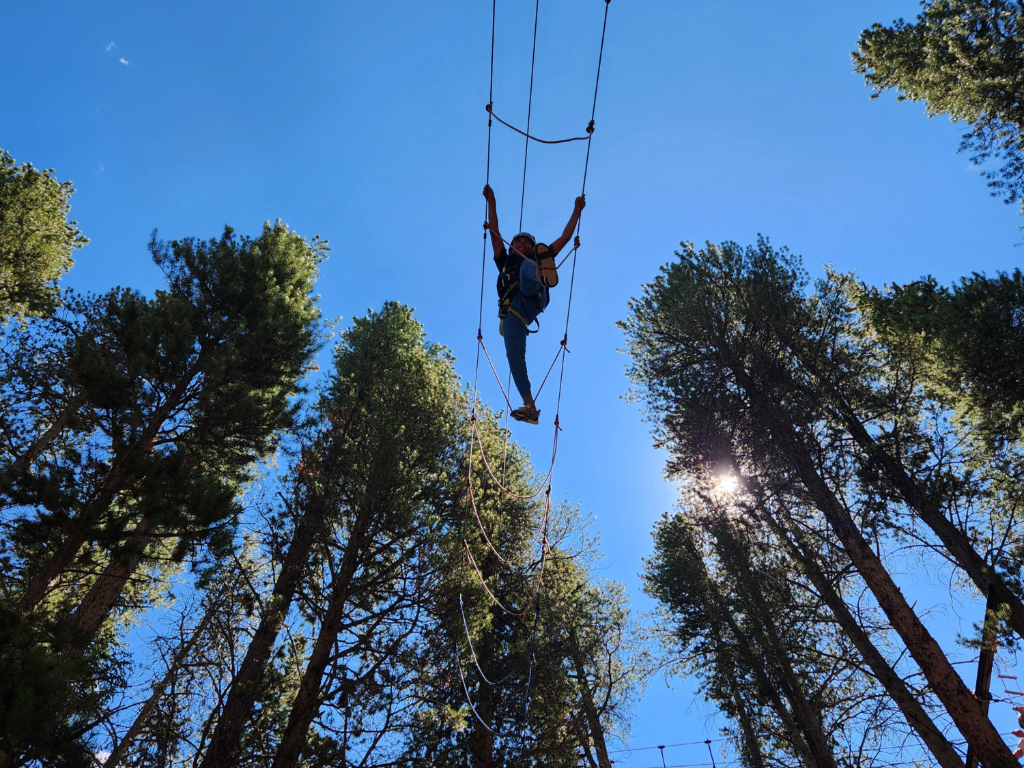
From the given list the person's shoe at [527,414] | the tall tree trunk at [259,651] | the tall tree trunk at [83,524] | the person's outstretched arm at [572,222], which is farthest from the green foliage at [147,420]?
the person's outstretched arm at [572,222]

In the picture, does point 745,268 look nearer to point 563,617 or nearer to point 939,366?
point 939,366

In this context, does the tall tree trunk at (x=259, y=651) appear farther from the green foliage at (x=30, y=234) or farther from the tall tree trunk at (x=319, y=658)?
the green foliage at (x=30, y=234)

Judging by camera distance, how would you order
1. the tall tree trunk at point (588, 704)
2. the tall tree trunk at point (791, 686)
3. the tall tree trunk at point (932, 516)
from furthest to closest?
the tall tree trunk at point (588, 704), the tall tree trunk at point (791, 686), the tall tree trunk at point (932, 516)

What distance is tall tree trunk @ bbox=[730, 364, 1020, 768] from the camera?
20.9ft

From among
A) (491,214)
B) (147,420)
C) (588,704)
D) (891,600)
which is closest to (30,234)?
(147,420)

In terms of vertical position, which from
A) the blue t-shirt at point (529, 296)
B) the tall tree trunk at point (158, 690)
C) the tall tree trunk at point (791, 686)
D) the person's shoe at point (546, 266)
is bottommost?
the tall tree trunk at point (158, 690)

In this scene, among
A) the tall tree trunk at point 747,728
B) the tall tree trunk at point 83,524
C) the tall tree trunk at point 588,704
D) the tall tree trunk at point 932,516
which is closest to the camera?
the tall tree trunk at point 83,524

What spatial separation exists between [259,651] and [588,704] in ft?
26.6

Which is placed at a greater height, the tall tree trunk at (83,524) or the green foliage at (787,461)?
the green foliage at (787,461)

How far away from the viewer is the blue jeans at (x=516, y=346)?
6164 millimetres

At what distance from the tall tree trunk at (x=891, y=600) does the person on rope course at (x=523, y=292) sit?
5.32 meters

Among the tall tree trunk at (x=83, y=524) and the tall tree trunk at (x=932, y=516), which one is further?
the tall tree trunk at (x=932, y=516)

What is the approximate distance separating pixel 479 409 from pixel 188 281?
5991mm

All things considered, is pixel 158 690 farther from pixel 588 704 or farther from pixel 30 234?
pixel 30 234
